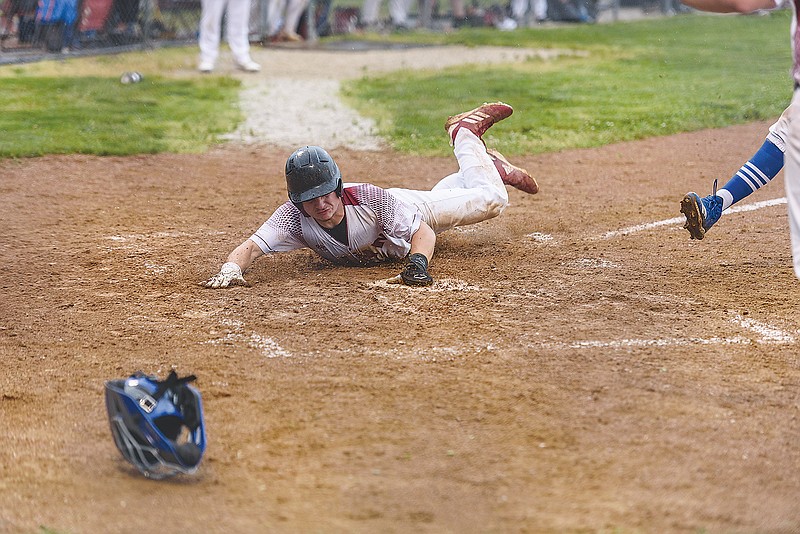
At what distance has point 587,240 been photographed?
6.28 meters

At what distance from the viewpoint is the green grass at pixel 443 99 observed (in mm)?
9438

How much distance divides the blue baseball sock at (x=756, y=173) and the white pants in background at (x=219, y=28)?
8.49m

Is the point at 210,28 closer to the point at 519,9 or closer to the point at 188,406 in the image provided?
the point at 519,9

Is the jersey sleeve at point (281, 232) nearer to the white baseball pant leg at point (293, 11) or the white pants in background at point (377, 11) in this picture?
the white baseball pant leg at point (293, 11)

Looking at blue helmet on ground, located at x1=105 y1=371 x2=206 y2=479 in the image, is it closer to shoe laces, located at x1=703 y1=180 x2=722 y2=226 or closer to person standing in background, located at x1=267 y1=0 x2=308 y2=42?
shoe laces, located at x1=703 y1=180 x2=722 y2=226

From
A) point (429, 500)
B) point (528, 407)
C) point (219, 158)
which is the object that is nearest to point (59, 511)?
point (429, 500)

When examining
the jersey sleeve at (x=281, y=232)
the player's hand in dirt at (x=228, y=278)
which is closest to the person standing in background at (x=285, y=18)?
the jersey sleeve at (x=281, y=232)

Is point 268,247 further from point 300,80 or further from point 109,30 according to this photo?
point 109,30

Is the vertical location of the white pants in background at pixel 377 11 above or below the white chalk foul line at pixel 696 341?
above

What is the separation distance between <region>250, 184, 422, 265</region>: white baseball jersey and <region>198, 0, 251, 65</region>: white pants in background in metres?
7.73

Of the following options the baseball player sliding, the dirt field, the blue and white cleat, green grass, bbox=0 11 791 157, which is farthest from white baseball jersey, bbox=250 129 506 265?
green grass, bbox=0 11 791 157

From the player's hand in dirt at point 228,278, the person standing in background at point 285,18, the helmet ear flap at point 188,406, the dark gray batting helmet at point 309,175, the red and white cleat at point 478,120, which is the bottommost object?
the player's hand in dirt at point 228,278

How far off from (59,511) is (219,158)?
230 inches

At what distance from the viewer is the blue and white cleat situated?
5.47m
